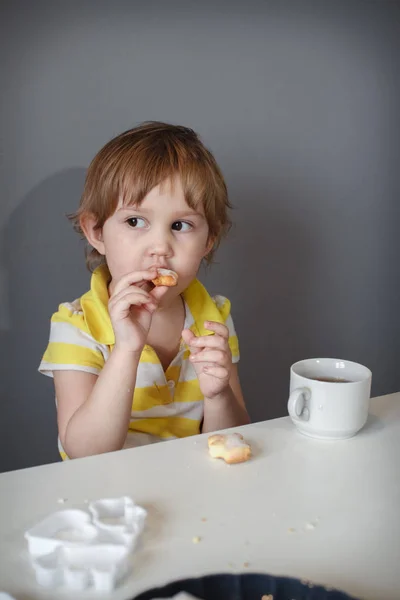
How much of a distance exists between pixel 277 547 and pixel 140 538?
0.11m

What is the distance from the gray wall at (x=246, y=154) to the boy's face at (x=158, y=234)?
37 cm

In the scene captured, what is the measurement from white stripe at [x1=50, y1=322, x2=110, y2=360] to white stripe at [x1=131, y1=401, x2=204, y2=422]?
0.10 meters

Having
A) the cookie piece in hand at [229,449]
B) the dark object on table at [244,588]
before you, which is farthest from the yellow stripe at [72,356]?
the dark object on table at [244,588]

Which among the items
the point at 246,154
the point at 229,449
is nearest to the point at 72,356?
the point at 229,449

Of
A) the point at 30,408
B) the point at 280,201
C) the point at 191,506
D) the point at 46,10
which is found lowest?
the point at 30,408

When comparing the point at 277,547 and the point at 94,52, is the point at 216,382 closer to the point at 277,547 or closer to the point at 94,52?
the point at 277,547

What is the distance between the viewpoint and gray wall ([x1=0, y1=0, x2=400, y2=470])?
1222mm

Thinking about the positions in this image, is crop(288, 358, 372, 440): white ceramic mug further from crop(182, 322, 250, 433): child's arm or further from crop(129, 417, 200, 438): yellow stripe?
crop(129, 417, 200, 438): yellow stripe

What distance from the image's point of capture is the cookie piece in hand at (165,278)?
0.89m

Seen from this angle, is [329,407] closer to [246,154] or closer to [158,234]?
[158,234]

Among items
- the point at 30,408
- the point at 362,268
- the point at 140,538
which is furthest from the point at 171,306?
the point at 362,268

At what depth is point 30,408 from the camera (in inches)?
52.8

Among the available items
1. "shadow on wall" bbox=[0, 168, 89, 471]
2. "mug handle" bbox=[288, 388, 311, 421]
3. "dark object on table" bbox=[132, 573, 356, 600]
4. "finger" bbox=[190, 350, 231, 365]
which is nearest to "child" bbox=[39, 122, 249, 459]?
"finger" bbox=[190, 350, 231, 365]

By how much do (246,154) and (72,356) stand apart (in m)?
0.68
